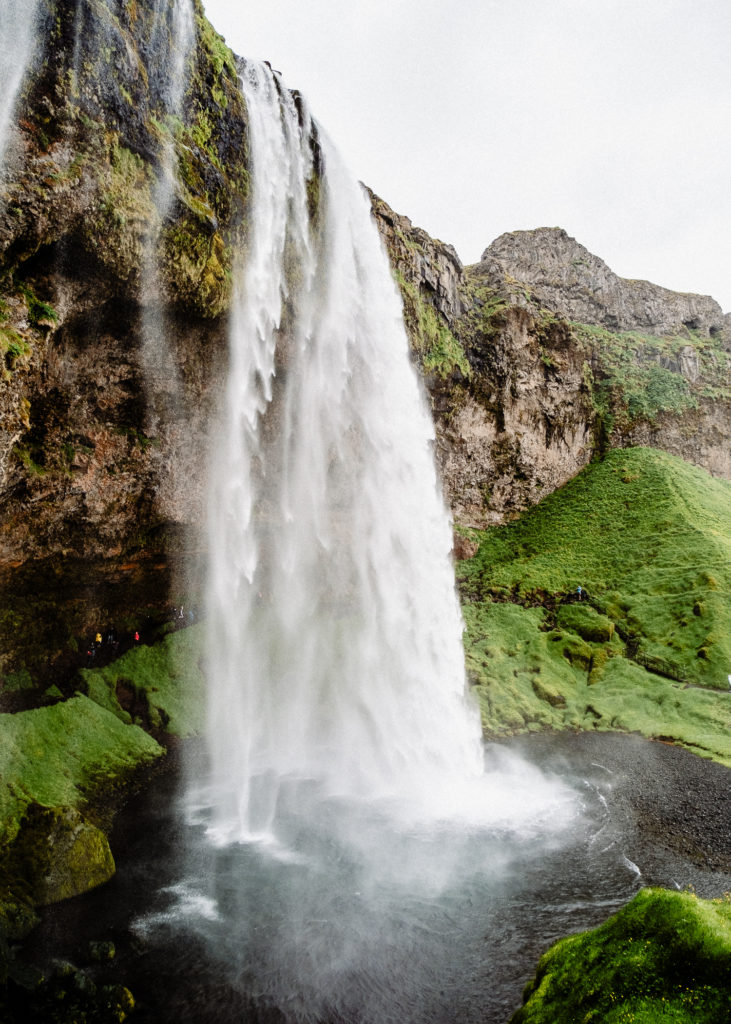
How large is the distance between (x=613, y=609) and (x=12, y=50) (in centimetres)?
3089

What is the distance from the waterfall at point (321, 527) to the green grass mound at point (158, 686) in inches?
32.1

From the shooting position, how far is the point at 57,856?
10.9 metres

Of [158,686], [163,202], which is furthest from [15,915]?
[163,202]

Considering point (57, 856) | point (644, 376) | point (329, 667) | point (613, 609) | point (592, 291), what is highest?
point (592, 291)

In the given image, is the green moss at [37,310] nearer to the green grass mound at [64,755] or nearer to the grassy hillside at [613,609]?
the green grass mound at [64,755]

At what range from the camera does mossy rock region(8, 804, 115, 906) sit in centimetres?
1061

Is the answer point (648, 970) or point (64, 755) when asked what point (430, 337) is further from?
point (648, 970)

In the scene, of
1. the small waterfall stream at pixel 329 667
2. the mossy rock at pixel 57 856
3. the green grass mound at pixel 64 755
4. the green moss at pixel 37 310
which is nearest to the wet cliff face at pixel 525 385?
the small waterfall stream at pixel 329 667

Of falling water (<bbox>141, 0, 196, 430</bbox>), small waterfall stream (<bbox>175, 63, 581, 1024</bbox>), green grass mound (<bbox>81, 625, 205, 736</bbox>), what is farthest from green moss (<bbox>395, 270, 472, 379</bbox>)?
green grass mound (<bbox>81, 625, 205, 736</bbox>)

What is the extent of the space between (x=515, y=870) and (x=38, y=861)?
379 inches

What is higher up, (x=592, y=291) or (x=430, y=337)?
(x=592, y=291)

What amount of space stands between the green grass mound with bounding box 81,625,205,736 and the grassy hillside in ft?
39.0

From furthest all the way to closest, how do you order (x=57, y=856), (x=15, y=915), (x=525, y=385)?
(x=525, y=385) → (x=57, y=856) → (x=15, y=915)

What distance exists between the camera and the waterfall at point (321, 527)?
1956 cm
